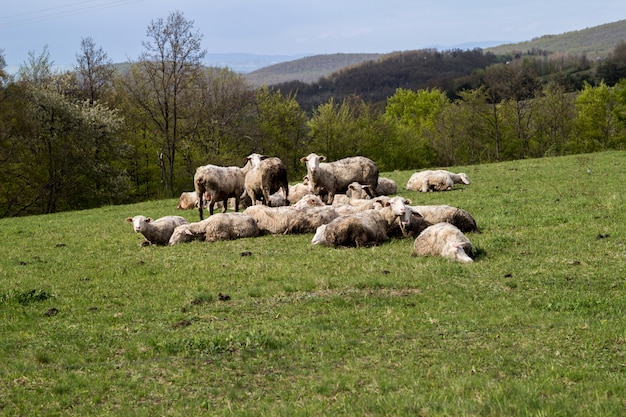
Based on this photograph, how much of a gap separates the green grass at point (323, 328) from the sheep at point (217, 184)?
5.09 meters

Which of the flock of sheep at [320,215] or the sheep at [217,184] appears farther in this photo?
the sheep at [217,184]

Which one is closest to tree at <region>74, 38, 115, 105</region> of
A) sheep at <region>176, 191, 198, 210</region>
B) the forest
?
the forest

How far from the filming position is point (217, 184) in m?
21.2

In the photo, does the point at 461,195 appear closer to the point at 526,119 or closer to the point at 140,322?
the point at 140,322

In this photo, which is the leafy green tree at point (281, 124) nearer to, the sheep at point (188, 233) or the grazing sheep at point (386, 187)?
the grazing sheep at point (386, 187)

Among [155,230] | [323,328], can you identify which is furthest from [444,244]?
[155,230]

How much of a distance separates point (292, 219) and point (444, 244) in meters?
5.32

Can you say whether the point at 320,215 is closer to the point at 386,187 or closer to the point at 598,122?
the point at 386,187

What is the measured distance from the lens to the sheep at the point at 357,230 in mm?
14914

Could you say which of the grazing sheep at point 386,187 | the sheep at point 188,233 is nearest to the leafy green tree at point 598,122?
the grazing sheep at point 386,187

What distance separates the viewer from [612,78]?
11938 cm

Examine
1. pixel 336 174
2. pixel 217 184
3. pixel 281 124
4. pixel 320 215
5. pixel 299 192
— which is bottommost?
pixel 299 192

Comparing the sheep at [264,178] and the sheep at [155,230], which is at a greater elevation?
the sheep at [264,178]

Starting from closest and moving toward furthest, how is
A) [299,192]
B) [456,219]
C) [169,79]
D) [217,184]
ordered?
[456,219] → [217,184] → [299,192] → [169,79]
